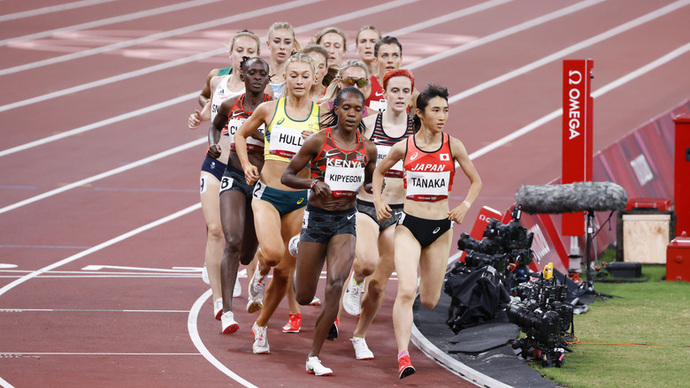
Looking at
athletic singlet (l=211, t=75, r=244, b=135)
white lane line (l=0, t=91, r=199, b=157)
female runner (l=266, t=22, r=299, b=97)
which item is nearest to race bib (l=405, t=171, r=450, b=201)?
athletic singlet (l=211, t=75, r=244, b=135)

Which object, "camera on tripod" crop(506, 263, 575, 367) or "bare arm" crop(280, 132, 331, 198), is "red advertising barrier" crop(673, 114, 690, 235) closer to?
"camera on tripod" crop(506, 263, 575, 367)

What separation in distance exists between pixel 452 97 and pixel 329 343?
10967 mm

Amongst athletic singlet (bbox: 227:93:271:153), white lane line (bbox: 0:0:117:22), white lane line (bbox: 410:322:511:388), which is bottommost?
white lane line (bbox: 410:322:511:388)

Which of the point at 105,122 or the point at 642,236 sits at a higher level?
the point at 105,122

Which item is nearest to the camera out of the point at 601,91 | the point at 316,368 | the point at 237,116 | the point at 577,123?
the point at 316,368

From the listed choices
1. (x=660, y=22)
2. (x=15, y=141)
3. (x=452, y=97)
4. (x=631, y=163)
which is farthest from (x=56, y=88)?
(x=660, y=22)

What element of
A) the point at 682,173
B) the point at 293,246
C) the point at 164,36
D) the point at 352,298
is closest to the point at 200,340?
the point at 293,246

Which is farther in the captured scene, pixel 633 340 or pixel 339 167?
pixel 633 340

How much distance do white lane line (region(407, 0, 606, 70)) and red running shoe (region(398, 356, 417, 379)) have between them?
13444 mm

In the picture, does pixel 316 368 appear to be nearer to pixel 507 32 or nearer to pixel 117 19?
pixel 507 32

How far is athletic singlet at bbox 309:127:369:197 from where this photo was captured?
8625 mm

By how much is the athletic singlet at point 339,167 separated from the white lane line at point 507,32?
503 inches

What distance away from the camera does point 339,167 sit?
8.62 metres

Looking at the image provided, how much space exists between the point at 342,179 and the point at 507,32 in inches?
630
